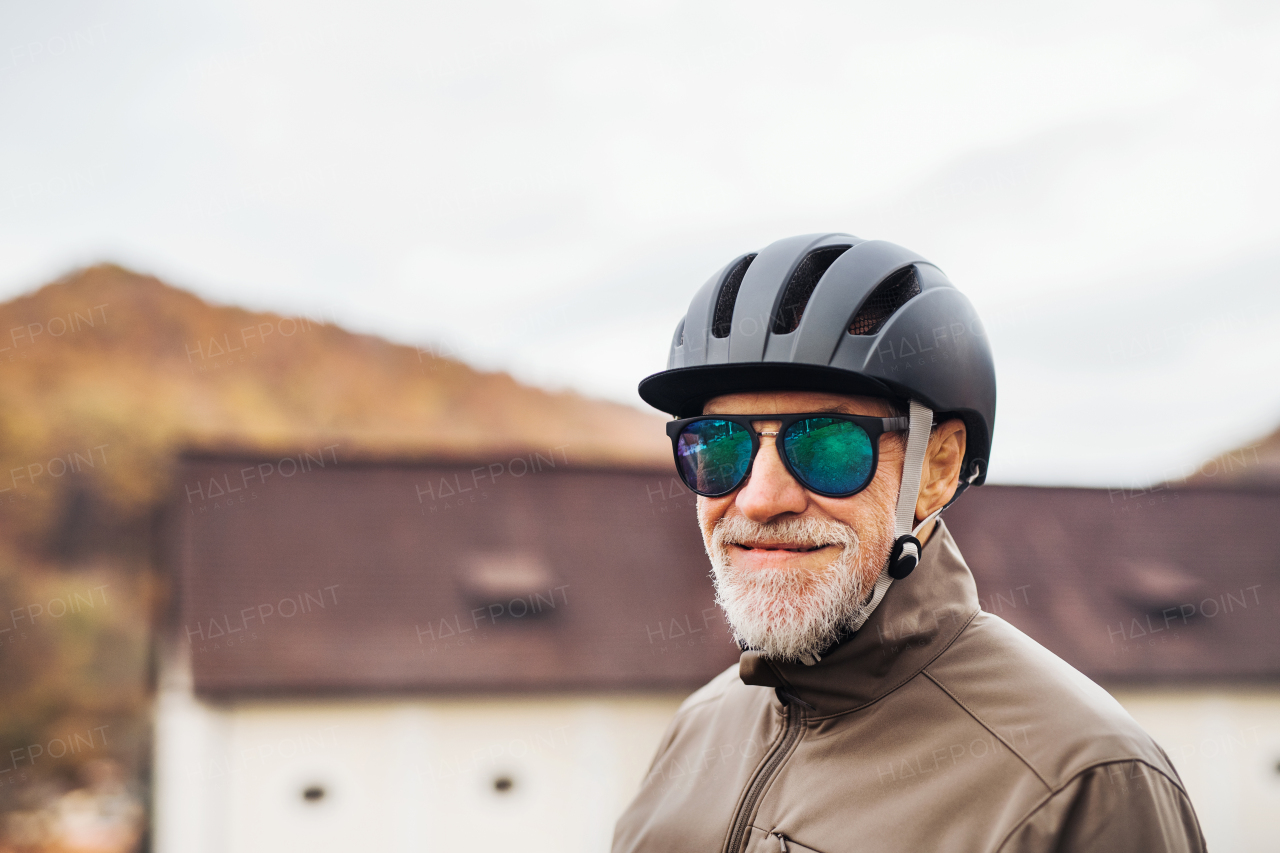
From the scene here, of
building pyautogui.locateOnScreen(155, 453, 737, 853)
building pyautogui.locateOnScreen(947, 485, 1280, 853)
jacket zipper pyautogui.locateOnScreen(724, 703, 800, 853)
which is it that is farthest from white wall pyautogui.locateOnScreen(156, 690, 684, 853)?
jacket zipper pyautogui.locateOnScreen(724, 703, 800, 853)

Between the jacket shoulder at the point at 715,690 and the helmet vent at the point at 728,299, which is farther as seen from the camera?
the jacket shoulder at the point at 715,690

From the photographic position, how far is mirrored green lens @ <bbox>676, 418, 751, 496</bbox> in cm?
209

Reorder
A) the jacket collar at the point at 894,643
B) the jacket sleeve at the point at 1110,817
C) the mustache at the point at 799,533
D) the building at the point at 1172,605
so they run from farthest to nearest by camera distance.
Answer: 1. the building at the point at 1172,605
2. the mustache at the point at 799,533
3. the jacket collar at the point at 894,643
4. the jacket sleeve at the point at 1110,817

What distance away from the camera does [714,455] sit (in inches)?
84.3

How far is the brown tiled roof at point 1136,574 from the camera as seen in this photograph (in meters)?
21.2

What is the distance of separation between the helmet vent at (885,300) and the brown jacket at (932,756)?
0.49 meters

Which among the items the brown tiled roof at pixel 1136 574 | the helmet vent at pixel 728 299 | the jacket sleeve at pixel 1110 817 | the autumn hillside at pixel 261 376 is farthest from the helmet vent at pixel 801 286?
the autumn hillside at pixel 261 376

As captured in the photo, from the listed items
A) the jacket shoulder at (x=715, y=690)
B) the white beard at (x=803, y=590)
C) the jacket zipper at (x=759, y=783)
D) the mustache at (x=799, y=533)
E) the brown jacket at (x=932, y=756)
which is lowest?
the jacket shoulder at (x=715, y=690)

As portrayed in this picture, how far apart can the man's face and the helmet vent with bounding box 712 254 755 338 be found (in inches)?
10.0

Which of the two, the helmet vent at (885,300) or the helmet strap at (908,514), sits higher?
the helmet vent at (885,300)

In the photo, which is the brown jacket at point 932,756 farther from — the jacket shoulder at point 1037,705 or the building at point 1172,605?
the building at point 1172,605

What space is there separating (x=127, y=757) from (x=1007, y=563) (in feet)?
131

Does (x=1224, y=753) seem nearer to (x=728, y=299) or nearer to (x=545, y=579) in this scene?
(x=545, y=579)

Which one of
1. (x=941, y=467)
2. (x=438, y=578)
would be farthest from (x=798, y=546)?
(x=438, y=578)
